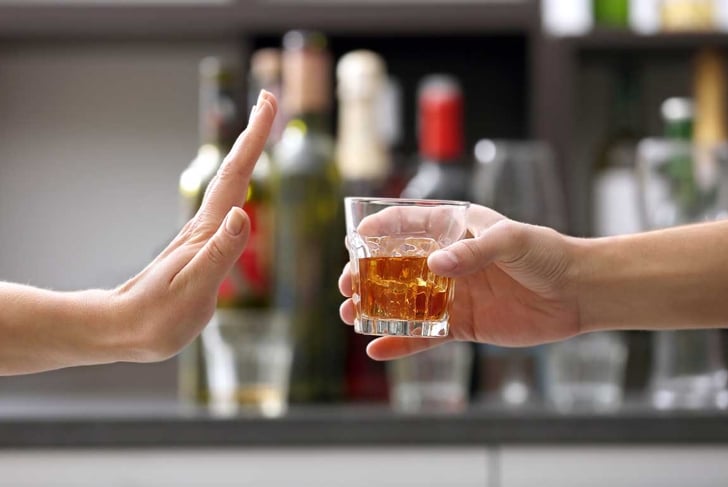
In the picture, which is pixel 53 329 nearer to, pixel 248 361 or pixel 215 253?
pixel 215 253

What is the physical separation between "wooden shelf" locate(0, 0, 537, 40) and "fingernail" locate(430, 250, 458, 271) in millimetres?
1373

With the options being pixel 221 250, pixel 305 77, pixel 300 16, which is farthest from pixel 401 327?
pixel 300 16

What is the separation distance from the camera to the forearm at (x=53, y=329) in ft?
2.13

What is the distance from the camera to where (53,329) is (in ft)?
2.15

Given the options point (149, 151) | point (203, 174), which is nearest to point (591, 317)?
point (203, 174)

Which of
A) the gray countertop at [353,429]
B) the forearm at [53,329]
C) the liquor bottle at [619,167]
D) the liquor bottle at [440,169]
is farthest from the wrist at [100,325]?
the liquor bottle at [619,167]

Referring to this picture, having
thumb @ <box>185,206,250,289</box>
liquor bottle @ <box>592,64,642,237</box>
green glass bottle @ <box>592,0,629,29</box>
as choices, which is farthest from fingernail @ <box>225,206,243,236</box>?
green glass bottle @ <box>592,0,629,29</box>

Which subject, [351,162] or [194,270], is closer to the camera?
[194,270]

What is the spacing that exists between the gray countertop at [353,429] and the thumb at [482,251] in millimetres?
782

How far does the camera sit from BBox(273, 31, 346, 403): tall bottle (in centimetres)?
164

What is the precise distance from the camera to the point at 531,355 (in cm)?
171

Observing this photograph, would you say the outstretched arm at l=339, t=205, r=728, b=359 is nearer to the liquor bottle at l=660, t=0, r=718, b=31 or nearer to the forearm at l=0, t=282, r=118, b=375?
the forearm at l=0, t=282, r=118, b=375

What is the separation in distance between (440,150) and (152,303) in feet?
3.62

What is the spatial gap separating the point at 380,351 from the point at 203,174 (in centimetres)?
93
